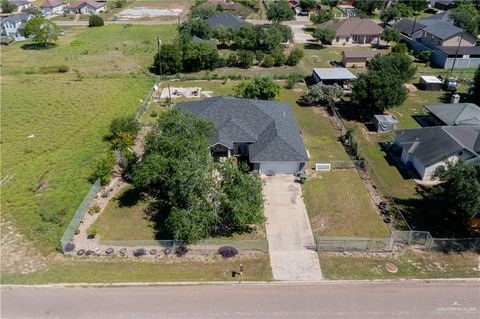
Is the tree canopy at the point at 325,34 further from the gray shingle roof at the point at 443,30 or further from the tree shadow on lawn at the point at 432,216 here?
the tree shadow on lawn at the point at 432,216

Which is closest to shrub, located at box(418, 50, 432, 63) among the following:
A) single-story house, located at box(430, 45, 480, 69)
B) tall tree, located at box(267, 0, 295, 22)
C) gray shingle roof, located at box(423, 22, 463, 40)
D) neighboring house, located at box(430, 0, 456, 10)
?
single-story house, located at box(430, 45, 480, 69)

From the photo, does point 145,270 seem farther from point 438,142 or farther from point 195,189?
point 438,142

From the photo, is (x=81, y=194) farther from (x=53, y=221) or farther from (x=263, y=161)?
(x=263, y=161)

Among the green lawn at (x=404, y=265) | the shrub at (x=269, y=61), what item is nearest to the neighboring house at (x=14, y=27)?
the shrub at (x=269, y=61)

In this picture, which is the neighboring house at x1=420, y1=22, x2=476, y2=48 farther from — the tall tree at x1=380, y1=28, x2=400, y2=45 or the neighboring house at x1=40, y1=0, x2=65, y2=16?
the neighboring house at x1=40, y1=0, x2=65, y2=16

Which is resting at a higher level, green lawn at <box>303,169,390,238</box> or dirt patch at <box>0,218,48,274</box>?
green lawn at <box>303,169,390,238</box>

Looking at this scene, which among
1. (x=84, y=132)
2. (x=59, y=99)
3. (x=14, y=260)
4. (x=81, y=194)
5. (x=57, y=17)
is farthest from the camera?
(x=57, y=17)

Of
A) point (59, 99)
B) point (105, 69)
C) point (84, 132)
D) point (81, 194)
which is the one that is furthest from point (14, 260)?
point (105, 69)
